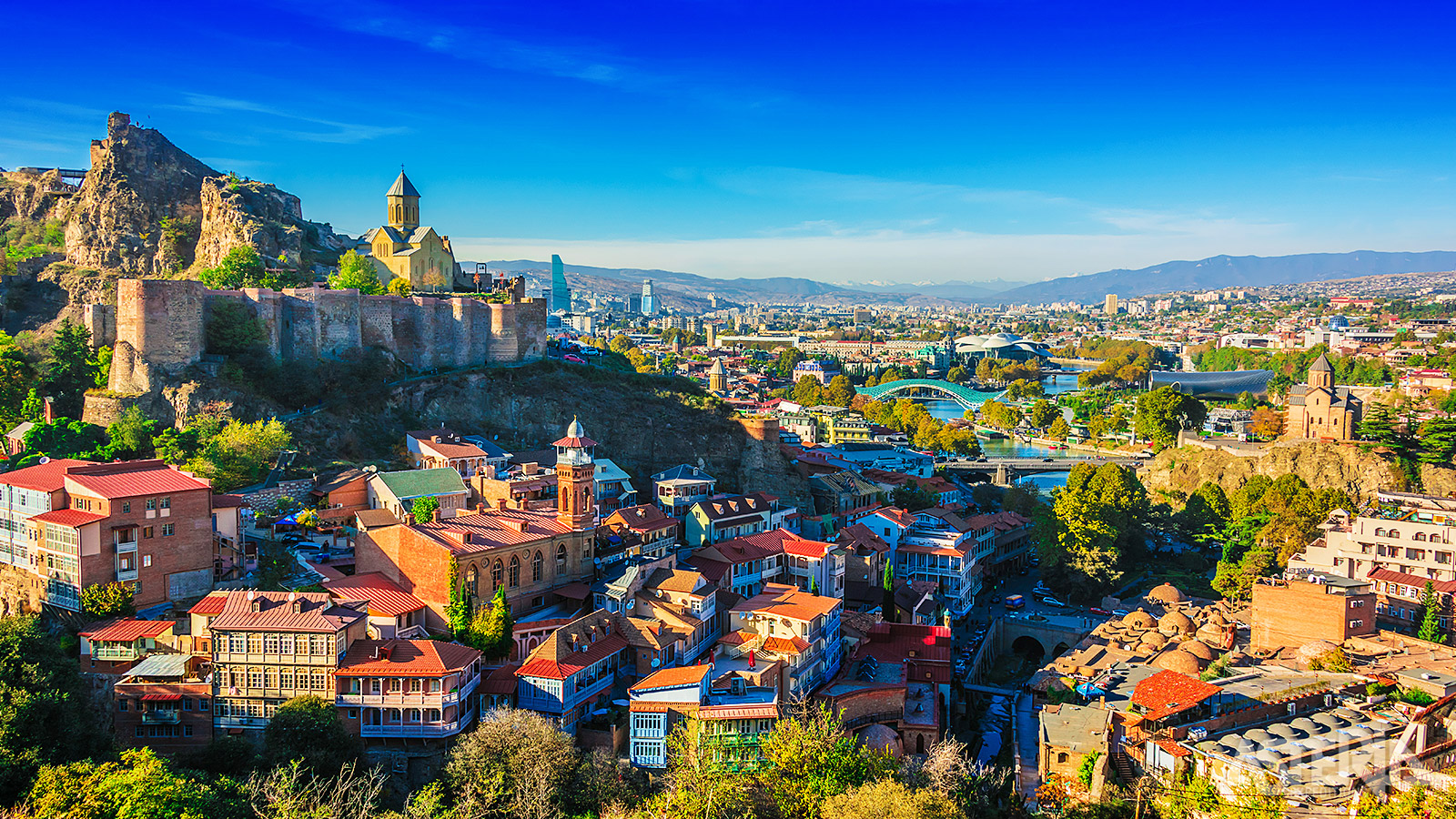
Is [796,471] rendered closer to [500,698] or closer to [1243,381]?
[500,698]

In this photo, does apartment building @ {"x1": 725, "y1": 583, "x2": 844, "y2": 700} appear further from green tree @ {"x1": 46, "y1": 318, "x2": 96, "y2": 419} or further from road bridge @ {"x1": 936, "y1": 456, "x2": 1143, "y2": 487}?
road bridge @ {"x1": 936, "y1": 456, "x2": 1143, "y2": 487}

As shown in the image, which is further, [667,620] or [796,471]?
[796,471]

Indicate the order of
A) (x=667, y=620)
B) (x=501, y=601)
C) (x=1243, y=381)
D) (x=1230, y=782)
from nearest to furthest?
(x=1230, y=782) → (x=501, y=601) → (x=667, y=620) → (x=1243, y=381)

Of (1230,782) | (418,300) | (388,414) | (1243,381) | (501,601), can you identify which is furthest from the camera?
(1243,381)

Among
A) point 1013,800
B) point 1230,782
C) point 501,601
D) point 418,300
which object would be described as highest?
point 418,300

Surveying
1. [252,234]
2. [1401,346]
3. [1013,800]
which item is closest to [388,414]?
[252,234]

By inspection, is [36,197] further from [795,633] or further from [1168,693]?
[1168,693]

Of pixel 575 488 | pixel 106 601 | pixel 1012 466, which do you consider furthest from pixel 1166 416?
pixel 106 601
